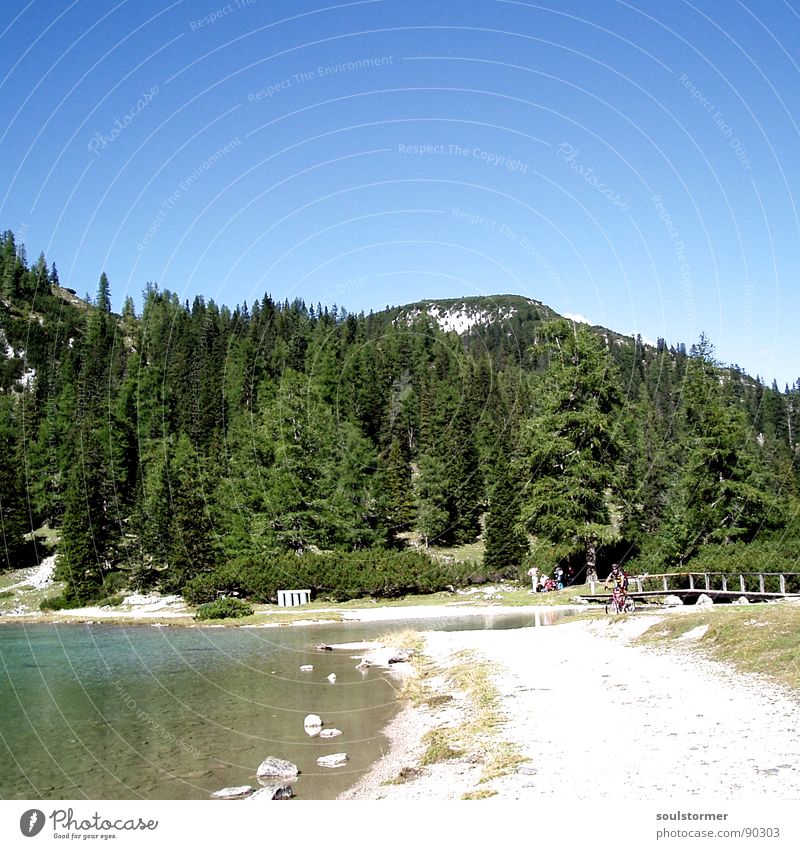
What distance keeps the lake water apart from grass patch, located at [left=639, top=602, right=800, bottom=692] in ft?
25.3

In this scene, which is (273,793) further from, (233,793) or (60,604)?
(60,604)

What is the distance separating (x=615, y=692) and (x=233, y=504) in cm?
5468

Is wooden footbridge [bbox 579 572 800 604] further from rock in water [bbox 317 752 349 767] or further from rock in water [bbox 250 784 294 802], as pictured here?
rock in water [bbox 250 784 294 802]

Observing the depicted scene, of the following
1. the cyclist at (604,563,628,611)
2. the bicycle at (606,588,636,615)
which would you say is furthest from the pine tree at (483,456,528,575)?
the bicycle at (606,588,636,615)

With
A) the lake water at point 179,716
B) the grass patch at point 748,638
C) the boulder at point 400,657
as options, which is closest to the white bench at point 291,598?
the lake water at point 179,716

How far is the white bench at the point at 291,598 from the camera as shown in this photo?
177ft

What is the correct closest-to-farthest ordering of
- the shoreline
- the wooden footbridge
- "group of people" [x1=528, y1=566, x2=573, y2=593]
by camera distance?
the wooden footbridge < the shoreline < "group of people" [x1=528, y1=566, x2=573, y2=593]

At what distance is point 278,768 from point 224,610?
35980 millimetres

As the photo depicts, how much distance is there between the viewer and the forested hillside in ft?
157

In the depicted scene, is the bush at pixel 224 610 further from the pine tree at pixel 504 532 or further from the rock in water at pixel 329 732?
the rock in water at pixel 329 732

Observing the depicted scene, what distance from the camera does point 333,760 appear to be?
14.7 metres

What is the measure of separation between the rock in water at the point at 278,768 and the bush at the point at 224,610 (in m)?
35.6

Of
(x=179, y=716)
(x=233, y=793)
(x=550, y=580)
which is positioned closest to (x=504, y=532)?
(x=550, y=580)

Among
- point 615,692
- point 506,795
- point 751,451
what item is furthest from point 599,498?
point 506,795
